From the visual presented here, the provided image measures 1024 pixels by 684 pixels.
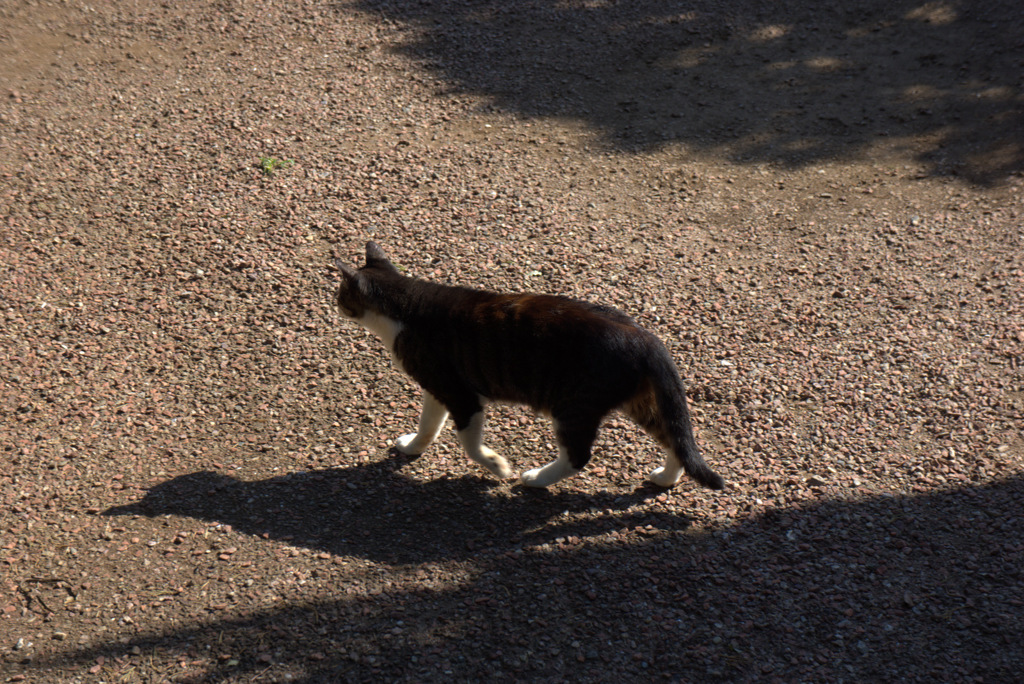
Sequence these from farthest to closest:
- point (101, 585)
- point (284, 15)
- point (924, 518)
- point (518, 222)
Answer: point (284, 15)
point (518, 222)
point (924, 518)
point (101, 585)

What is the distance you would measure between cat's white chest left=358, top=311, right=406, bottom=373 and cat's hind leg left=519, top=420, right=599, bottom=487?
0.86m

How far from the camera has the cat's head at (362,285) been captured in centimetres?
405

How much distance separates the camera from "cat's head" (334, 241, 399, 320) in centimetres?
405

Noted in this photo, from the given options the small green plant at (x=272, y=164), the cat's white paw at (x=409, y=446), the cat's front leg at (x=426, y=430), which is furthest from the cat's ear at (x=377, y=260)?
the small green plant at (x=272, y=164)

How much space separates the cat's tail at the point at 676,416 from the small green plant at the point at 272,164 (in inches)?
156

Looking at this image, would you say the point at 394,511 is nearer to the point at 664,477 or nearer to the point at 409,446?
the point at 409,446

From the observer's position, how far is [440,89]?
24.4 feet

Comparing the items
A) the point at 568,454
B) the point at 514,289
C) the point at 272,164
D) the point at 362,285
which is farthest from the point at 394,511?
the point at 272,164

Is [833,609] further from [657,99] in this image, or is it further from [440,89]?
[440,89]

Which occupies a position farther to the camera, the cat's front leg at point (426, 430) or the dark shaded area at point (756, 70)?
the dark shaded area at point (756, 70)

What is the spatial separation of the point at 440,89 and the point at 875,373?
4.61 m

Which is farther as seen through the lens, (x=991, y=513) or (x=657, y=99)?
(x=657, y=99)

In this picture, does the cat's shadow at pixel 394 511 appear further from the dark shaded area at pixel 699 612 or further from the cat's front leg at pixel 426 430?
the cat's front leg at pixel 426 430

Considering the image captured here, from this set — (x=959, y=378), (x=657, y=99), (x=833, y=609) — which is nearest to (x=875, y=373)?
(x=959, y=378)
